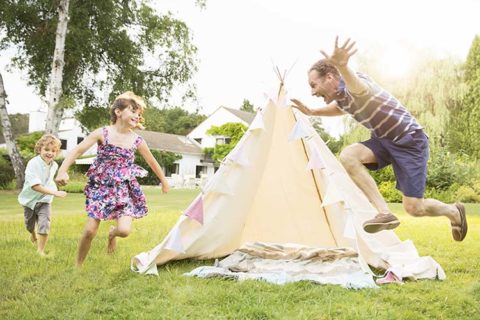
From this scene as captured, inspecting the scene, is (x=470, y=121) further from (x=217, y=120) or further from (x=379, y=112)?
(x=379, y=112)

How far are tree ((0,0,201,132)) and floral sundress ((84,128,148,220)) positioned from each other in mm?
11511

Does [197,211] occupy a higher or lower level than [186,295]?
higher

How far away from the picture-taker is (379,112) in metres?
3.78

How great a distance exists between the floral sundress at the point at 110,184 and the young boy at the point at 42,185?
1.06 m

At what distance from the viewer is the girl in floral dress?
163 inches

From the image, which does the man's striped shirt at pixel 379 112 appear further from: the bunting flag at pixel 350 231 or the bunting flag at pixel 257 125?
the bunting flag at pixel 257 125

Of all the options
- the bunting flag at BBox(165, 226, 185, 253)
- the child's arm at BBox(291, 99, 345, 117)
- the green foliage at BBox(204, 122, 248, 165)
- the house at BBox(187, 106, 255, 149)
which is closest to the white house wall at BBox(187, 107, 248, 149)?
the house at BBox(187, 106, 255, 149)

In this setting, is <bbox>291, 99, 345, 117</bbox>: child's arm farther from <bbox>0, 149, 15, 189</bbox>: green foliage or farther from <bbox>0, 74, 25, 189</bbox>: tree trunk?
<bbox>0, 149, 15, 189</bbox>: green foliage

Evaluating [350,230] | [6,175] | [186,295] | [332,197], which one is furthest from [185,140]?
[186,295]

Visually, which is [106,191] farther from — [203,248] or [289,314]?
[289,314]

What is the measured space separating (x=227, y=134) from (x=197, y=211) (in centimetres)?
3415

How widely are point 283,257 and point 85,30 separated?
1263 cm

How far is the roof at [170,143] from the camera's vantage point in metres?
38.2

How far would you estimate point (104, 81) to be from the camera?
16.0 m
